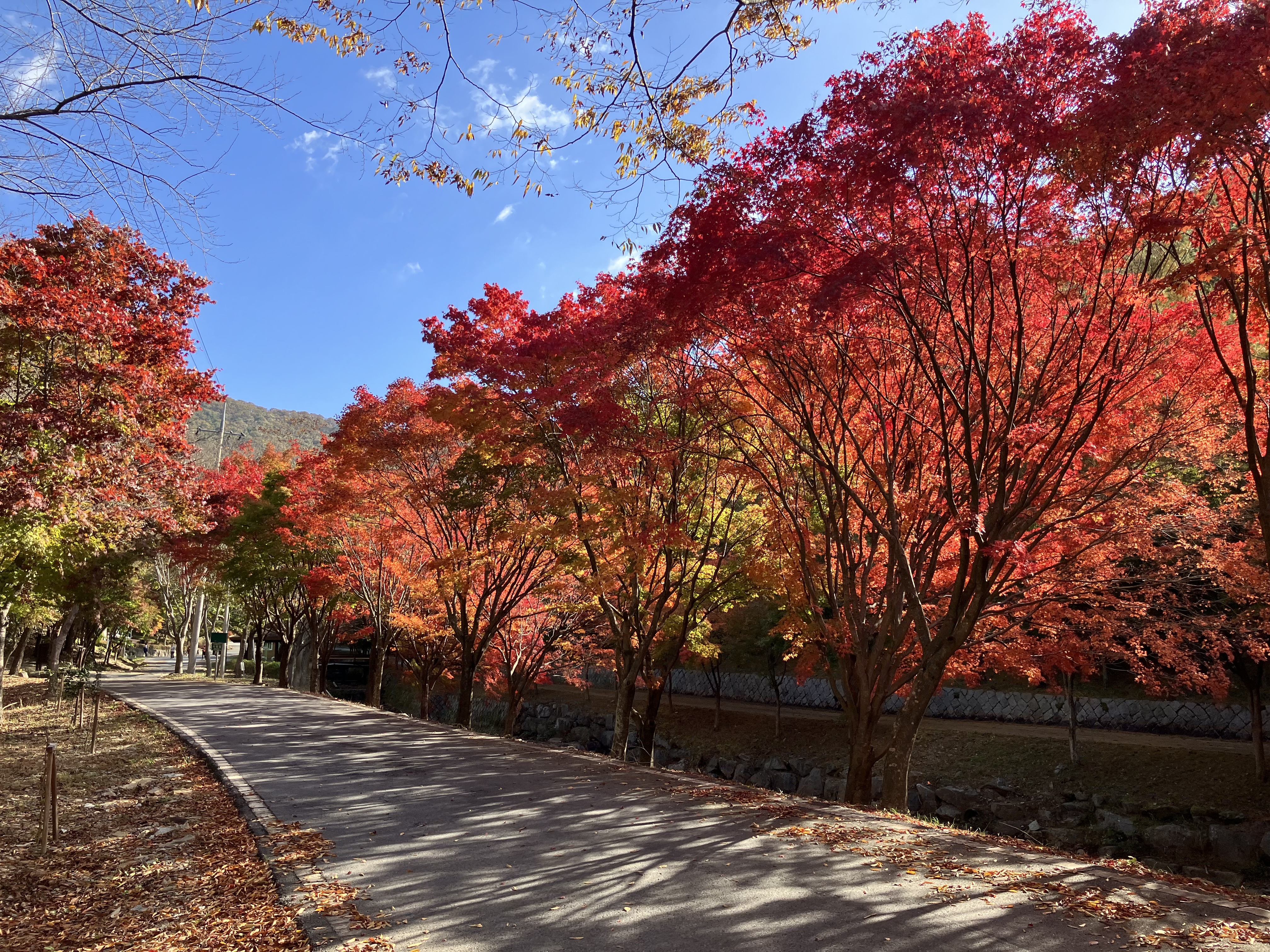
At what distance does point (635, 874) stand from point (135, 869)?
3.65 meters

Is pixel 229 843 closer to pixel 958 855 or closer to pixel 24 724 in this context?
pixel 958 855

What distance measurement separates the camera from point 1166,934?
14.1 ft

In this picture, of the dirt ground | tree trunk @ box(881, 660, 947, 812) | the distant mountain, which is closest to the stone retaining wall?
the dirt ground

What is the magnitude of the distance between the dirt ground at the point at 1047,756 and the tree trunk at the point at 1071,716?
16cm

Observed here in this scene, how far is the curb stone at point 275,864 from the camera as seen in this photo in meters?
4.34

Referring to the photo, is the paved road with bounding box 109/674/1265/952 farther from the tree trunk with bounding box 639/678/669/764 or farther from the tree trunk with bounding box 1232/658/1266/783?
the tree trunk with bounding box 1232/658/1266/783

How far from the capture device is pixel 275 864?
5.62 m

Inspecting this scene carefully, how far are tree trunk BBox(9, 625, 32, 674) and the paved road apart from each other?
28980mm

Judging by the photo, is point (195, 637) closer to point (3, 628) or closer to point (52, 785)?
point (3, 628)

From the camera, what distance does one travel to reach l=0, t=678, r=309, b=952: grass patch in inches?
173

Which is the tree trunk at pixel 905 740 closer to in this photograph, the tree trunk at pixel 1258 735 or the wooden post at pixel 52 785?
the wooden post at pixel 52 785

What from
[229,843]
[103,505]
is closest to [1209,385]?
[229,843]

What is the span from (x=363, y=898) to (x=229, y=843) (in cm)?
219

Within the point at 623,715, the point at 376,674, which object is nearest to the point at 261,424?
the point at 376,674
